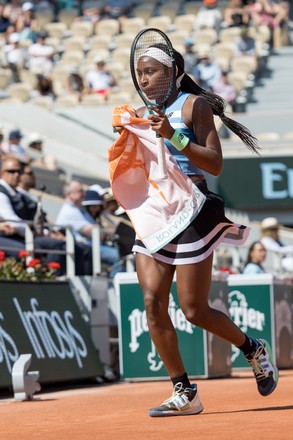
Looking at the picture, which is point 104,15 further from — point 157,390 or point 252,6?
point 157,390

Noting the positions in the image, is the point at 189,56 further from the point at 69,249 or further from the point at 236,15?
the point at 69,249

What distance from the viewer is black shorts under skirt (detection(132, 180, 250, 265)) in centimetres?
709

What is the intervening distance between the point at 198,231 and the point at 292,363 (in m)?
7.25

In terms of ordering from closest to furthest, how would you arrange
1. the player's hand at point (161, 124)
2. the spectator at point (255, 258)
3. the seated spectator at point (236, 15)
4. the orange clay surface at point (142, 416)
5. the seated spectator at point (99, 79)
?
the orange clay surface at point (142, 416), the player's hand at point (161, 124), the spectator at point (255, 258), the seated spectator at point (99, 79), the seated spectator at point (236, 15)

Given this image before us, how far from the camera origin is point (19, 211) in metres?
12.7

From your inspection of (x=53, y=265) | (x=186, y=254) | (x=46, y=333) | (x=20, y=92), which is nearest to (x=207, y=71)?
(x=20, y=92)

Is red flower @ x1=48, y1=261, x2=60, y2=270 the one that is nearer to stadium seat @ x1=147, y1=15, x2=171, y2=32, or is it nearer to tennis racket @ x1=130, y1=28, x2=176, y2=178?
tennis racket @ x1=130, y1=28, x2=176, y2=178

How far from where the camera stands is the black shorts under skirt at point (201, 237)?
23.3 feet

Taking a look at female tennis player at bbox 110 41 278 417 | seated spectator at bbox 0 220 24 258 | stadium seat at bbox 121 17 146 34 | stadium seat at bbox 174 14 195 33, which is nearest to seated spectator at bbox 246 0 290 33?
stadium seat at bbox 174 14 195 33

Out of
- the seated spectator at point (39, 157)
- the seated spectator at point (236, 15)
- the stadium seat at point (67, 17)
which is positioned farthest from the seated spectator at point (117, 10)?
the seated spectator at point (39, 157)

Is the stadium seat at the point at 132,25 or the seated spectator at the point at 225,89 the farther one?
the stadium seat at the point at 132,25

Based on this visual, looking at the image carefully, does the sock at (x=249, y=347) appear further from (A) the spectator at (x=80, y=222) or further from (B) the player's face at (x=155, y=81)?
(A) the spectator at (x=80, y=222)

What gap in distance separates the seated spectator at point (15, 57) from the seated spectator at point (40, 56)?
0.23m

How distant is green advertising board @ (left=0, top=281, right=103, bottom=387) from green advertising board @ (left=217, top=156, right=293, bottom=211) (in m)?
11.7
